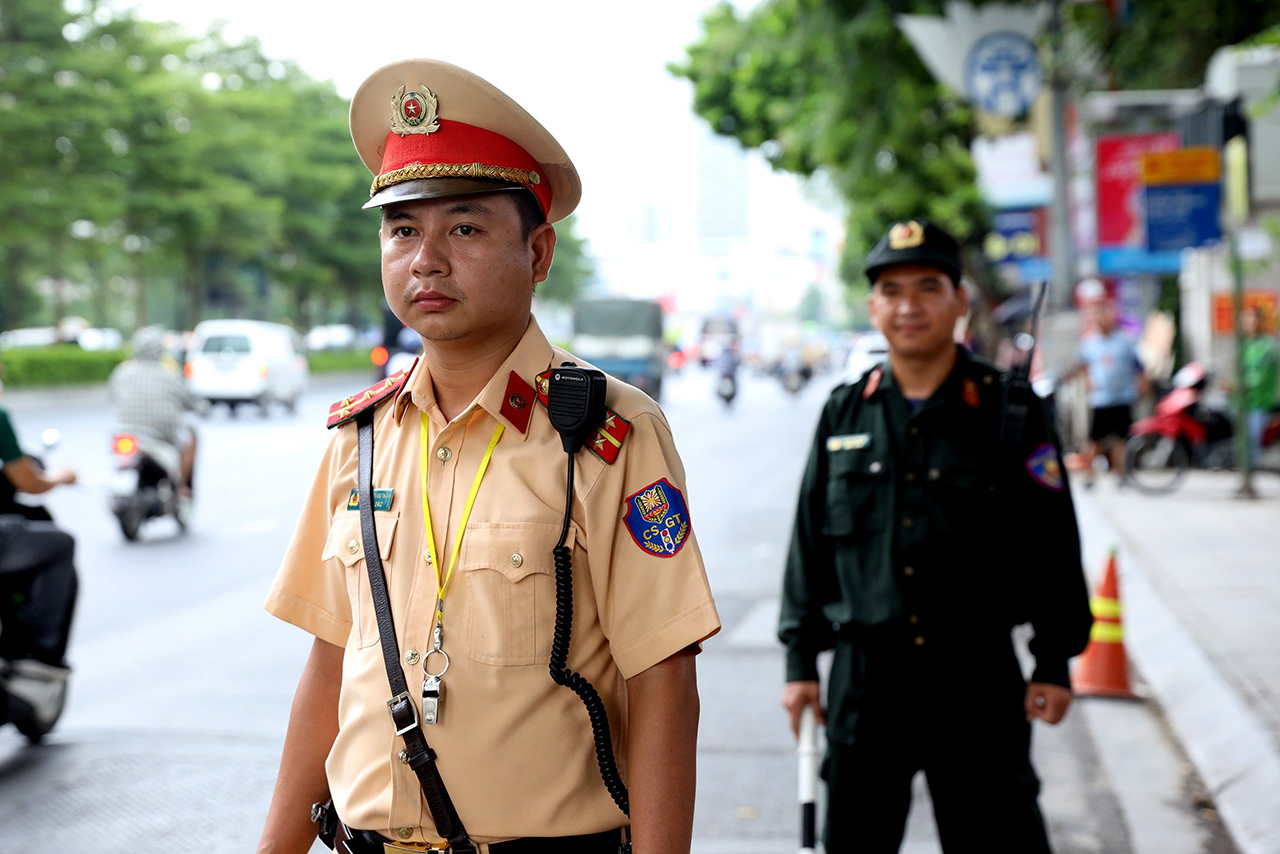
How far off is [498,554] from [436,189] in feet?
1.70

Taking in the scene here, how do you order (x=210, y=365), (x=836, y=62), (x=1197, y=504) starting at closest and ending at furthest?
(x=1197, y=504)
(x=836, y=62)
(x=210, y=365)

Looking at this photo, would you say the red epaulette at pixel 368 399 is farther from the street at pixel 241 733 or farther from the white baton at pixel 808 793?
the street at pixel 241 733

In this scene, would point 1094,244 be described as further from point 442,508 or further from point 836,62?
point 442,508

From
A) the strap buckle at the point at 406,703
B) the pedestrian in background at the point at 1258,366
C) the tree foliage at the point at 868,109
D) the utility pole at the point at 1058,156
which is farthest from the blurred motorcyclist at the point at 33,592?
the pedestrian in background at the point at 1258,366

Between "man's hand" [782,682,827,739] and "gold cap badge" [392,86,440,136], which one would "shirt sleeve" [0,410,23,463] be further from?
"gold cap badge" [392,86,440,136]

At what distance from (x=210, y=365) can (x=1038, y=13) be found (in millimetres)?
16357

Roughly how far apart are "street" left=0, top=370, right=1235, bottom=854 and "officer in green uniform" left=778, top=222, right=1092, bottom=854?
1.31 meters

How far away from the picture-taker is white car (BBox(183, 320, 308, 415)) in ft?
78.4

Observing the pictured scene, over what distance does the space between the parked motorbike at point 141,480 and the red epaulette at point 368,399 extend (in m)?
9.14

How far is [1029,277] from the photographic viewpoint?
25.9 meters

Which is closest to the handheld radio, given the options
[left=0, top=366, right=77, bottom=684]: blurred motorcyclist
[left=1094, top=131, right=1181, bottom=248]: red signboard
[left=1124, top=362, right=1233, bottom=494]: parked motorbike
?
[left=0, top=366, right=77, bottom=684]: blurred motorcyclist

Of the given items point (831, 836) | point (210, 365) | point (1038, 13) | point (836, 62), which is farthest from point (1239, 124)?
point (210, 365)

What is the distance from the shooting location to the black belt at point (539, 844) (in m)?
1.78

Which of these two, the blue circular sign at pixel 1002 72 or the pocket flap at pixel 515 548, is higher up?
the blue circular sign at pixel 1002 72
